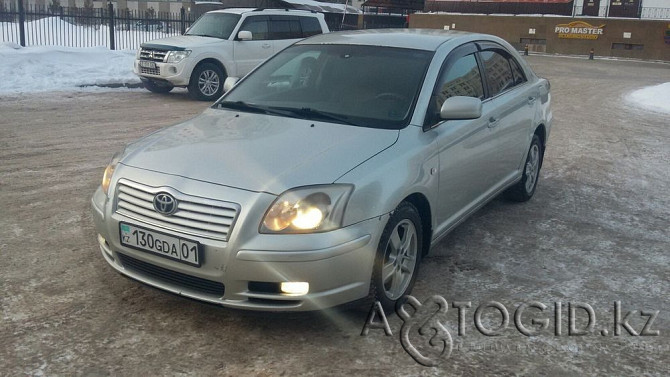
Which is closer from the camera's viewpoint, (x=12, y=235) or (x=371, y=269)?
(x=371, y=269)

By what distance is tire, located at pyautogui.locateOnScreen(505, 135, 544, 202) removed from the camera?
6375mm

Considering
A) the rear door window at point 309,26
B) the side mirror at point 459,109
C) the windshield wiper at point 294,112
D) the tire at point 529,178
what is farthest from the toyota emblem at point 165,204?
the rear door window at point 309,26

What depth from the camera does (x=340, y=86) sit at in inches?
187

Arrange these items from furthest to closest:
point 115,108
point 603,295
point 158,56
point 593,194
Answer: point 158,56
point 115,108
point 593,194
point 603,295

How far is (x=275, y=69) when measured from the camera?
17.4 ft

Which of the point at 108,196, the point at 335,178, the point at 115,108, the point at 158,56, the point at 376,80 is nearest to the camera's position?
the point at 335,178

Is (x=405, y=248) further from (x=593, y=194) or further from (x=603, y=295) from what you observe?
(x=593, y=194)

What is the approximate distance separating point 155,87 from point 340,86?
10.2 metres

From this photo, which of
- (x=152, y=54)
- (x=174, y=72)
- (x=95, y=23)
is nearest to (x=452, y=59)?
(x=174, y=72)

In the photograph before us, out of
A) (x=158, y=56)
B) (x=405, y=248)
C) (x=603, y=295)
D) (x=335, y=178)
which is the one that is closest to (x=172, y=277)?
(x=335, y=178)

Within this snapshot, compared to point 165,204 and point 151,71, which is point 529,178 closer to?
point 165,204

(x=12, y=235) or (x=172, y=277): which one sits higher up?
(x=172, y=277)

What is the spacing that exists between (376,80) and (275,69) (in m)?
0.98

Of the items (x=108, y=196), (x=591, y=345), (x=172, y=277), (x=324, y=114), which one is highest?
(x=324, y=114)
